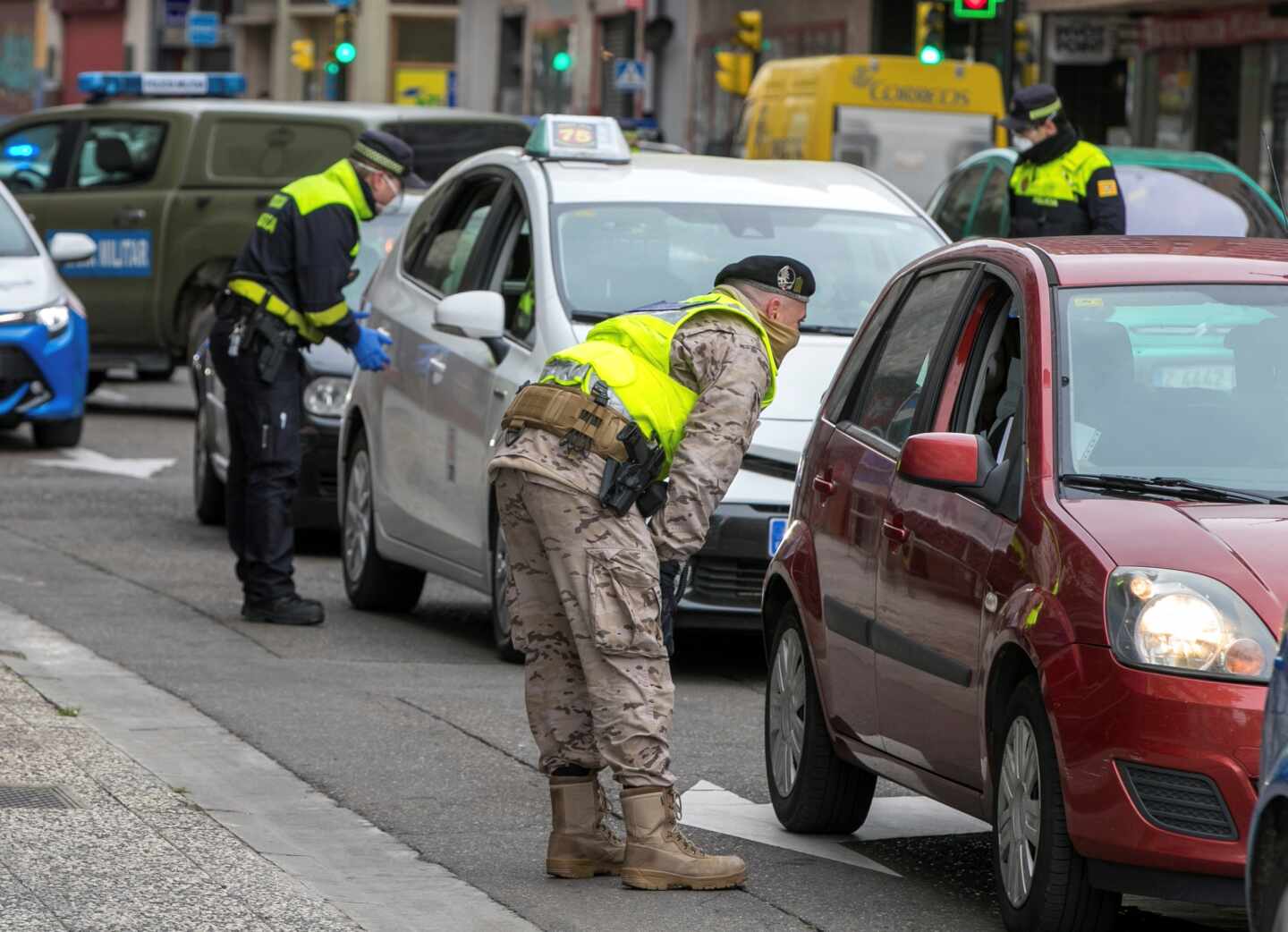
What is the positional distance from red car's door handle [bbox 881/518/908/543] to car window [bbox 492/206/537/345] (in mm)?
3553

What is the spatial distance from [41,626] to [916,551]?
15.6ft

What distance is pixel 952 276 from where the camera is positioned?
6875 millimetres

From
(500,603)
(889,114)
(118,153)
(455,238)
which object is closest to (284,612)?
(500,603)

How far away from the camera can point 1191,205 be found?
620 inches

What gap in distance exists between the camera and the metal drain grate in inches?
262

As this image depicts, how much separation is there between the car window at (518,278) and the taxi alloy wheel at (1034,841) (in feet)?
14.3

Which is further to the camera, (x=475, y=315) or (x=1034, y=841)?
(x=475, y=315)

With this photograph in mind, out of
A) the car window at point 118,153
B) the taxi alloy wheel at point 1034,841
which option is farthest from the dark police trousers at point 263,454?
the car window at point 118,153

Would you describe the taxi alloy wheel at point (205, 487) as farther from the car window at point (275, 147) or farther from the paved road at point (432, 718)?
the car window at point (275, 147)

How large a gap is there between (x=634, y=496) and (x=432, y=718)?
8.52ft

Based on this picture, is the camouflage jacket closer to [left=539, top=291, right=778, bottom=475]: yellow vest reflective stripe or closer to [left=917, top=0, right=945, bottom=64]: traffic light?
[left=539, top=291, right=778, bottom=475]: yellow vest reflective stripe

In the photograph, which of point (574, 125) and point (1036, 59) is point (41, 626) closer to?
point (574, 125)

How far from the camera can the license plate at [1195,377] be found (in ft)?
20.2

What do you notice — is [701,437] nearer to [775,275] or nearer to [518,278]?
[775,275]
